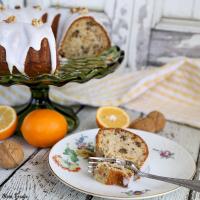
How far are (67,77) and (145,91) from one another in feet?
1.39

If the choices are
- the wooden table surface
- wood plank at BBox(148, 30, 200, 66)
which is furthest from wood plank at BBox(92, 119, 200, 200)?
wood plank at BBox(148, 30, 200, 66)

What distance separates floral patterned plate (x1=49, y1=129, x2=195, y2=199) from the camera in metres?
0.79

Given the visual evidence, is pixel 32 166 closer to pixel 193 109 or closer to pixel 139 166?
pixel 139 166

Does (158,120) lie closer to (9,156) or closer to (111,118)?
(111,118)

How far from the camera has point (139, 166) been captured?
2.81 feet

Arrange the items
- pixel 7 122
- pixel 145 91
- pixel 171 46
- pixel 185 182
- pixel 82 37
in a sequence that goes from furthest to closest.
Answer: pixel 171 46
pixel 145 91
pixel 82 37
pixel 7 122
pixel 185 182

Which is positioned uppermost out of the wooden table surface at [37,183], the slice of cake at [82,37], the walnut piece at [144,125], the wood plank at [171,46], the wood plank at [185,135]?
the slice of cake at [82,37]

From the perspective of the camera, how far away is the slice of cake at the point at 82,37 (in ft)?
3.76

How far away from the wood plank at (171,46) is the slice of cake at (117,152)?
0.59 m

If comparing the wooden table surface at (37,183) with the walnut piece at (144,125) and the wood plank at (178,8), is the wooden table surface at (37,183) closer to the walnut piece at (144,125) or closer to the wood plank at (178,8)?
the walnut piece at (144,125)

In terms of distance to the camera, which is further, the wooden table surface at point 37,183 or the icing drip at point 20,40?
the icing drip at point 20,40

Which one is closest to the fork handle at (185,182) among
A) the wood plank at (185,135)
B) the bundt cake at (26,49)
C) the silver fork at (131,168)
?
the silver fork at (131,168)

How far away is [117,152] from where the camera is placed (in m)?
0.88

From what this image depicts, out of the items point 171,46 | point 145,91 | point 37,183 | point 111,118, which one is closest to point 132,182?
point 37,183
